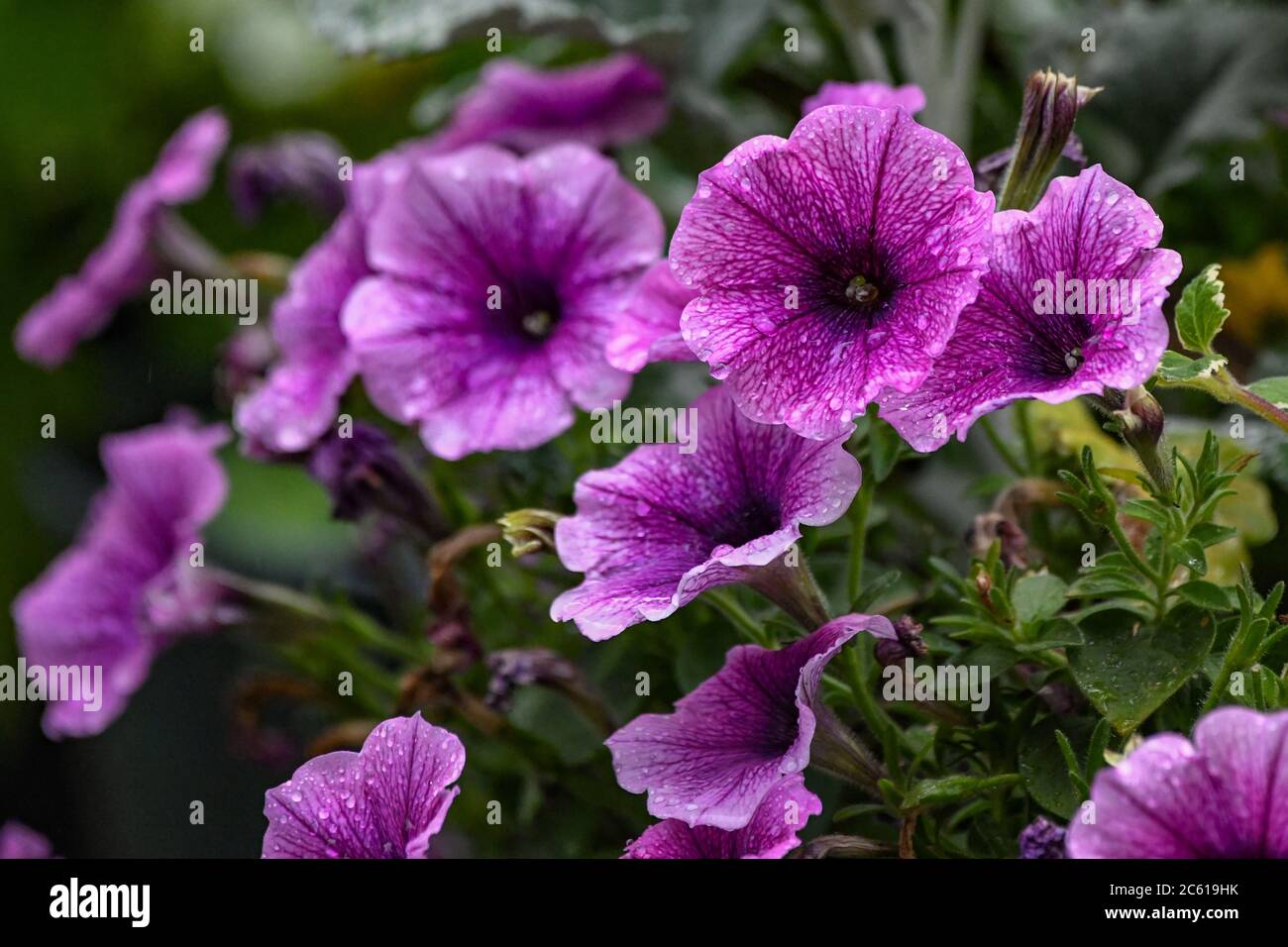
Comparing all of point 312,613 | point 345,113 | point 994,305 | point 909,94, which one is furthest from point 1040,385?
point 345,113

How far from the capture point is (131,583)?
0.53 metres

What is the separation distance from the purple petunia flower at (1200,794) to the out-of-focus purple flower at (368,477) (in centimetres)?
27

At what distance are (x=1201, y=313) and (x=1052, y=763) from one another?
10 centimetres

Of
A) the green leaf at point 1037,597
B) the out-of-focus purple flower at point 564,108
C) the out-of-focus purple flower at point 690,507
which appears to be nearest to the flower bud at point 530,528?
the out-of-focus purple flower at point 690,507

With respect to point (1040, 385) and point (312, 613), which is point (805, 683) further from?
point (312, 613)

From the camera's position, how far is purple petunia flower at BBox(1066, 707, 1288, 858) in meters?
0.23

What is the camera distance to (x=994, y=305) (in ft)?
0.94

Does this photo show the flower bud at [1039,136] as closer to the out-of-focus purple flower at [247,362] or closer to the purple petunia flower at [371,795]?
the purple petunia flower at [371,795]

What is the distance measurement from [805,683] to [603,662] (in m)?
0.15

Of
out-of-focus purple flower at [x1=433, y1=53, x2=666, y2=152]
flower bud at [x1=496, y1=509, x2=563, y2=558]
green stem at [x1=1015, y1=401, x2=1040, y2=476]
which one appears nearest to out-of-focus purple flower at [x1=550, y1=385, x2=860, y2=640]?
flower bud at [x1=496, y1=509, x2=563, y2=558]

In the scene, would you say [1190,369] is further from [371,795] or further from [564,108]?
[564,108]

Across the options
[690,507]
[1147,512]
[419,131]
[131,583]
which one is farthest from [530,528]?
[419,131]

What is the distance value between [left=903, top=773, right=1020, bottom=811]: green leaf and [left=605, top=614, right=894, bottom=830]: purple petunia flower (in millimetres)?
25

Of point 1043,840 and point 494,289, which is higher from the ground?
point 494,289
